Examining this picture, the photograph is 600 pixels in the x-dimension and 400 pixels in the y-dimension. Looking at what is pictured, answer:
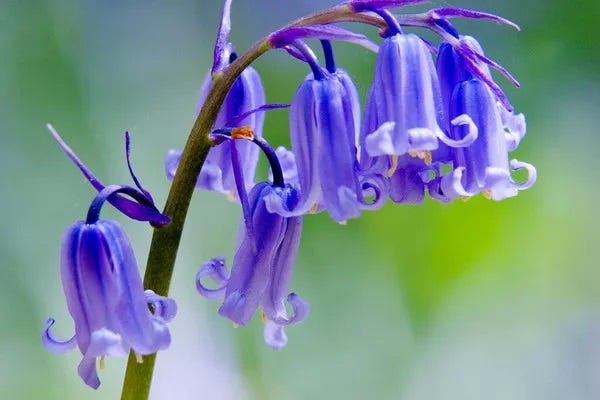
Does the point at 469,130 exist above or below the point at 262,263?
above

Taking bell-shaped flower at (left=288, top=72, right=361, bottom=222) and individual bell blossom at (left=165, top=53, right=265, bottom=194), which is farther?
individual bell blossom at (left=165, top=53, right=265, bottom=194)

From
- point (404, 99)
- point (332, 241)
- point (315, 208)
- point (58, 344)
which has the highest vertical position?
point (404, 99)

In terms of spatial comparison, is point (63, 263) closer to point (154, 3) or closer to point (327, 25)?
point (327, 25)

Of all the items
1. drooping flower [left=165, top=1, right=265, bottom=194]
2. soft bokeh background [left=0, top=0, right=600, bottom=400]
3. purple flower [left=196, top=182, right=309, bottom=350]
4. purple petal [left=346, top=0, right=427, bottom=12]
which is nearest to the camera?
purple petal [left=346, top=0, right=427, bottom=12]

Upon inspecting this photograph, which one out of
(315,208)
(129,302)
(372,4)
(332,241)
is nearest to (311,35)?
(372,4)

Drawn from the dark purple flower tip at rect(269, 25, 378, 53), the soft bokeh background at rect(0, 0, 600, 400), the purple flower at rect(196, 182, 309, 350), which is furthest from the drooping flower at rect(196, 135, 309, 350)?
the soft bokeh background at rect(0, 0, 600, 400)

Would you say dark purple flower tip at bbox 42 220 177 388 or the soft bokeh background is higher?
dark purple flower tip at bbox 42 220 177 388

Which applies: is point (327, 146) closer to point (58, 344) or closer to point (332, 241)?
point (58, 344)

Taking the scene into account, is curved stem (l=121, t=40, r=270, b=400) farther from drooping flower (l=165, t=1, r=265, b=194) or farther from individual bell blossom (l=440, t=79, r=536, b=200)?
individual bell blossom (l=440, t=79, r=536, b=200)

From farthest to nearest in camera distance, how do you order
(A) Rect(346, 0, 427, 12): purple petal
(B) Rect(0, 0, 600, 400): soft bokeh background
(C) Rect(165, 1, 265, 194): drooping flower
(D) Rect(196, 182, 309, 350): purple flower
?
(B) Rect(0, 0, 600, 400): soft bokeh background → (C) Rect(165, 1, 265, 194): drooping flower → (D) Rect(196, 182, 309, 350): purple flower → (A) Rect(346, 0, 427, 12): purple petal

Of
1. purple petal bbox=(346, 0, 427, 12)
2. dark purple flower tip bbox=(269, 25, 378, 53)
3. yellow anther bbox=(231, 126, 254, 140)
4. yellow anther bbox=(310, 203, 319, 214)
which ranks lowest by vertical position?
yellow anther bbox=(310, 203, 319, 214)
